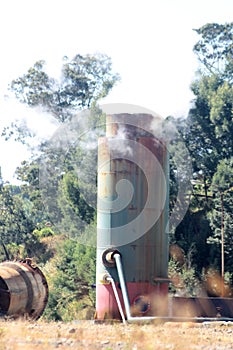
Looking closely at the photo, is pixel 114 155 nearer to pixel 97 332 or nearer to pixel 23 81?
pixel 97 332

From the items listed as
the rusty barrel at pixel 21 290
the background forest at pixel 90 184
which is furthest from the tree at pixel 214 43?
the rusty barrel at pixel 21 290

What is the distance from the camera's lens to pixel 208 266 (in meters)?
48.4

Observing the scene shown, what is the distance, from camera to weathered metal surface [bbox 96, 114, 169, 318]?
2500 centimetres

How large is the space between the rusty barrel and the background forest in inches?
638

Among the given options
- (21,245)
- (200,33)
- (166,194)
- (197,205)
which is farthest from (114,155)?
(21,245)

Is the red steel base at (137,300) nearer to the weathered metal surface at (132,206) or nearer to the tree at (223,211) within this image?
the weathered metal surface at (132,206)

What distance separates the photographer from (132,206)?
25.0 m

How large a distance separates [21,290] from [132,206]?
4.63 metres

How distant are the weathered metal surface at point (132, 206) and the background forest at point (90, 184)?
660 inches

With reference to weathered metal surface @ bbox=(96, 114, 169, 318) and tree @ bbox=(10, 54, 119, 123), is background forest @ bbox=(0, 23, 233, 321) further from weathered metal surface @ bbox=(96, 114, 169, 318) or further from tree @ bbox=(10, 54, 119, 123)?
weathered metal surface @ bbox=(96, 114, 169, 318)

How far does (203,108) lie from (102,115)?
23.8 ft

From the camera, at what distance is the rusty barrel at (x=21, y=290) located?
2498 centimetres

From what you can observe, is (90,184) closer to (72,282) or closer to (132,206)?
(72,282)

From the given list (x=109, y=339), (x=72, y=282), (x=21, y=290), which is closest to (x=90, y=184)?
(x=72, y=282)
